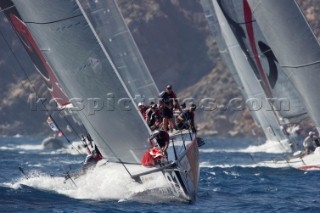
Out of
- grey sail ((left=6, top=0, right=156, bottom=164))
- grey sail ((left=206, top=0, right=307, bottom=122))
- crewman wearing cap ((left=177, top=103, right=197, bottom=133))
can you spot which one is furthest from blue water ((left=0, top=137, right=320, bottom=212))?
grey sail ((left=206, top=0, right=307, bottom=122))

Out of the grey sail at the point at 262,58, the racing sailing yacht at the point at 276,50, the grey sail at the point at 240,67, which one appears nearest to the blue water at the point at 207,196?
the racing sailing yacht at the point at 276,50

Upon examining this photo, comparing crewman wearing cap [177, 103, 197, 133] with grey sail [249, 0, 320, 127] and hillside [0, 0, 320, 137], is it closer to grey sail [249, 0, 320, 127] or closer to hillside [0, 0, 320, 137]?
grey sail [249, 0, 320, 127]

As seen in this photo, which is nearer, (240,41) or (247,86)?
(240,41)

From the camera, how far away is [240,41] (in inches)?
1136

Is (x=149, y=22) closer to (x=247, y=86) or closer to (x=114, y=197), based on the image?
(x=247, y=86)

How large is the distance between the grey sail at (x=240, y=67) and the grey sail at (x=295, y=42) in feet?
32.3

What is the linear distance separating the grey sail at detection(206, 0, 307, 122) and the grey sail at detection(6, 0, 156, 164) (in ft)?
35.3

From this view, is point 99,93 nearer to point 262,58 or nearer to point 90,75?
point 90,75

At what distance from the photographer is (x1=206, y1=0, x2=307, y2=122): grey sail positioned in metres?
27.9

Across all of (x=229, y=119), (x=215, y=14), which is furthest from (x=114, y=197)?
(x=229, y=119)

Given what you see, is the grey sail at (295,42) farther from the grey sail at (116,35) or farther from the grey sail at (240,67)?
the grey sail at (240,67)

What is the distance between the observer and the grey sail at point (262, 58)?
27891 millimetres

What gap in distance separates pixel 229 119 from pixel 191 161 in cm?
6694

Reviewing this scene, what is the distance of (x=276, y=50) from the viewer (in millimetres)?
22484
